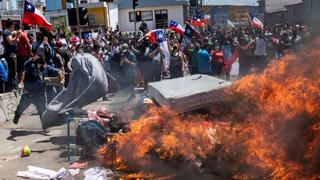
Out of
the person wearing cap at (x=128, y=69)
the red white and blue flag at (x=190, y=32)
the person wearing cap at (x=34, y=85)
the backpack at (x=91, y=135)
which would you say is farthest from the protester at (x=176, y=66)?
the backpack at (x=91, y=135)

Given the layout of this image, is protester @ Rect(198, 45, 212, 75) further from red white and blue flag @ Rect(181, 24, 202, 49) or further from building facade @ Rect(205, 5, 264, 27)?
building facade @ Rect(205, 5, 264, 27)

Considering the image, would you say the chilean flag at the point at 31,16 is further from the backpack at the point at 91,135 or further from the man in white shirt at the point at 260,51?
the man in white shirt at the point at 260,51

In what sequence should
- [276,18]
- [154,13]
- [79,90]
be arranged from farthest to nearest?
[154,13], [276,18], [79,90]

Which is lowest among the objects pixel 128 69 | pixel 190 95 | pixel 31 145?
pixel 31 145

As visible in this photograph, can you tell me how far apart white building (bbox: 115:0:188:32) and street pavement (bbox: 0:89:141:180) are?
4272 cm

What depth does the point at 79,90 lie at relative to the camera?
31.3 ft

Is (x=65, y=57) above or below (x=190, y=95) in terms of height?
above

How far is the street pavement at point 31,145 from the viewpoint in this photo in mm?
8039

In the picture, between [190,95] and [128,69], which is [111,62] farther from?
[190,95]

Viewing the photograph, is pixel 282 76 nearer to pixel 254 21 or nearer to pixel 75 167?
pixel 75 167

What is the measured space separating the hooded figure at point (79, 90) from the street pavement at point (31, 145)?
44 cm

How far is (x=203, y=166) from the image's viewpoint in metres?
6.54

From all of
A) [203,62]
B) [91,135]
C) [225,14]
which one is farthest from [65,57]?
[225,14]

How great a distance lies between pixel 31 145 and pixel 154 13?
4621 cm
